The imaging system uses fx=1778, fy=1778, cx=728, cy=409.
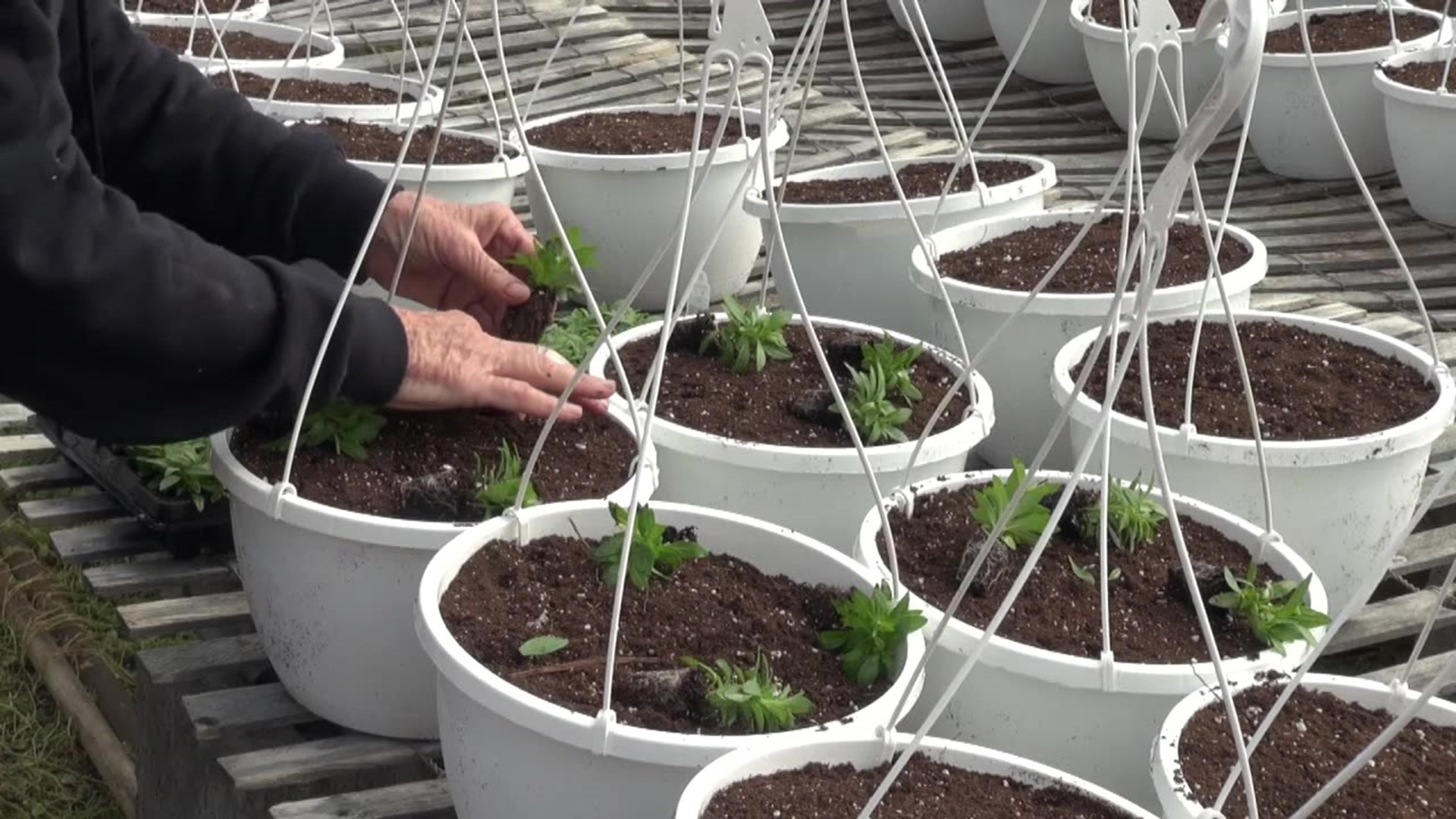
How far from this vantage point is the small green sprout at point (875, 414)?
2.20 m

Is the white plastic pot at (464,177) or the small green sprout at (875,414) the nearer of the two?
the small green sprout at (875,414)

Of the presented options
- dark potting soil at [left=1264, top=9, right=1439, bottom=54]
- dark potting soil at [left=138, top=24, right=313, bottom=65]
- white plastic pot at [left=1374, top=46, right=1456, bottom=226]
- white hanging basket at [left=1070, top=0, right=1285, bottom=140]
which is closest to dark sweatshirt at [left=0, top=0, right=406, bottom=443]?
dark potting soil at [left=138, top=24, right=313, bottom=65]

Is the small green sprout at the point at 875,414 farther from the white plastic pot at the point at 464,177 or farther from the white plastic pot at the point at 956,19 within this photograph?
the white plastic pot at the point at 956,19

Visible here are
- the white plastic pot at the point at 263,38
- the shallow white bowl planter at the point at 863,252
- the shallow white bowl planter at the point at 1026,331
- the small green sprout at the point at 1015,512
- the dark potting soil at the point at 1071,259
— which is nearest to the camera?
the small green sprout at the point at 1015,512

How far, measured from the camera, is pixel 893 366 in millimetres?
2322

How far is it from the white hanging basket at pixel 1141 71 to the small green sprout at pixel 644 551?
266cm

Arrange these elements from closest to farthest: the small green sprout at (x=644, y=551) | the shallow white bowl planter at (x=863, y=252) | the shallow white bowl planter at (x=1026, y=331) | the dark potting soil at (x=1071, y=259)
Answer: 1. the small green sprout at (x=644, y=551)
2. the shallow white bowl planter at (x=1026, y=331)
3. the dark potting soil at (x=1071, y=259)
4. the shallow white bowl planter at (x=863, y=252)

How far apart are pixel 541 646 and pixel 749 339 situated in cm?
88

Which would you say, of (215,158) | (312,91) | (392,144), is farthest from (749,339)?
(312,91)

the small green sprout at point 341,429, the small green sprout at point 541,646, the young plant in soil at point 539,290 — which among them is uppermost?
the young plant in soil at point 539,290

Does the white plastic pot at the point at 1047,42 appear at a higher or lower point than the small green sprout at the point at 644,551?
lower

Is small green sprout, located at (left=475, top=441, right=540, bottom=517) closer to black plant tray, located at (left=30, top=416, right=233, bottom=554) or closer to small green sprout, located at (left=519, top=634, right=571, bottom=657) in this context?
small green sprout, located at (left=519, top=634, right=571, bottom=657)

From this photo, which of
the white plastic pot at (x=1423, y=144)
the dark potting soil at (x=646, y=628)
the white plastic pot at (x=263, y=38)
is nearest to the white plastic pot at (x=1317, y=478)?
the dark potting soil at (x=646, y=628)

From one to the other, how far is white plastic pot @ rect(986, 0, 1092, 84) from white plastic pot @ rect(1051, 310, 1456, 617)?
267 centimetres
